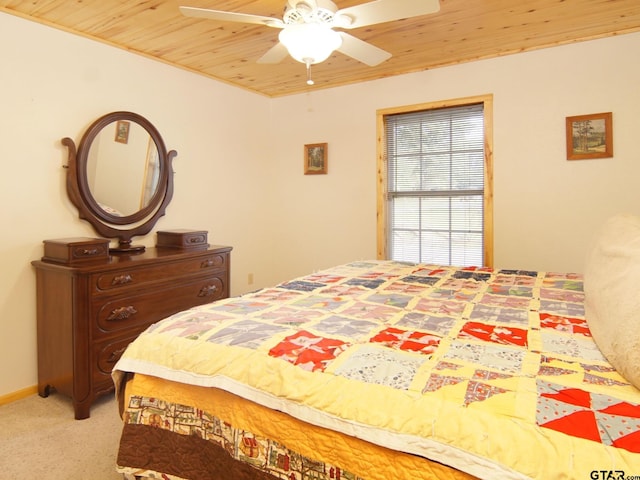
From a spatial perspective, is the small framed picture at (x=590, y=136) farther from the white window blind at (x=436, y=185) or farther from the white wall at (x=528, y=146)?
the white window blind at (x=436, y=185)

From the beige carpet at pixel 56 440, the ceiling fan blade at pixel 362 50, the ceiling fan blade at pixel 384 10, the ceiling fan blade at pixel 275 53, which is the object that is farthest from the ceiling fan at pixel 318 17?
the beige carpet at pixel 56 440

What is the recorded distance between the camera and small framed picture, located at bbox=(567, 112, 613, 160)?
3.07 meters

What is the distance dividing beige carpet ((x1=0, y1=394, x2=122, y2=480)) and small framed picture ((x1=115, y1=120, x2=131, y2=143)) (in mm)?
1851

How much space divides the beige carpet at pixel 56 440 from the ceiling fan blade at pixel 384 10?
2.41 metres

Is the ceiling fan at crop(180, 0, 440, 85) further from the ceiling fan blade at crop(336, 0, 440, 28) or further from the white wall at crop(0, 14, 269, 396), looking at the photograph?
the white wall at crop(0, 14, 269, 396)

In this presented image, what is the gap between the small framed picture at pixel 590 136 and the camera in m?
3.07

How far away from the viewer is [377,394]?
3.60 feet

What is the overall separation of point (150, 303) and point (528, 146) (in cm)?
315

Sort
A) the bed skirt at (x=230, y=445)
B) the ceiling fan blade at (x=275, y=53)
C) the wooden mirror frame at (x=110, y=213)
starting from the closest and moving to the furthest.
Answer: the bed skirt at (x=230, y=445), the ceiling fan blade at (x=275, y=53), the wooden mirror frame at (x=110, y=213)

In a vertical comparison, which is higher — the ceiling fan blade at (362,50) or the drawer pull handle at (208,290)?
the ceiling fan blade at (362,50)

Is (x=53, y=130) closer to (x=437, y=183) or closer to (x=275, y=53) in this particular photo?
(x=275, y=53)

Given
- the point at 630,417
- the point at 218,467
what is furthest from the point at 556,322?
the point at 218,467

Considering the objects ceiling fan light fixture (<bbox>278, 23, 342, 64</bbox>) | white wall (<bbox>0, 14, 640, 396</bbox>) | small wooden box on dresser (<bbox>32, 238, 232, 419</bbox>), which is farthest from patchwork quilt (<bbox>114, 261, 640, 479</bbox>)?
white wall (<bbox>0, 14, 640, 396</bbox>)

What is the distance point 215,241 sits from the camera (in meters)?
4.06
